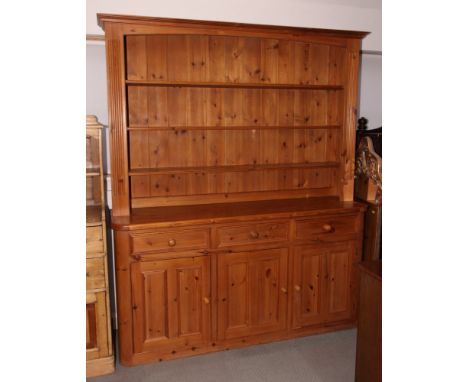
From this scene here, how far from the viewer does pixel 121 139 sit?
2553mm

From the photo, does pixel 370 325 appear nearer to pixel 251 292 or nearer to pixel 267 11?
pixel 251 292

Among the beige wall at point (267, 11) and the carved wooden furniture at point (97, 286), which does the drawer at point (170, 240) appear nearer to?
the carved wooden furniture at point (97, 286)

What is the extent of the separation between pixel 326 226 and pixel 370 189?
50cm

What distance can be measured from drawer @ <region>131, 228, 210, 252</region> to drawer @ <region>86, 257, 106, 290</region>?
0.20m

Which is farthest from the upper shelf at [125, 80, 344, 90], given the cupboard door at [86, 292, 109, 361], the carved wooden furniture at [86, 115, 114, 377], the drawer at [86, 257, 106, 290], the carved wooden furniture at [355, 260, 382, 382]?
the carved wooden furniture at [355, 260, 382, 382]

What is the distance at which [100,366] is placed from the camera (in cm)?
252

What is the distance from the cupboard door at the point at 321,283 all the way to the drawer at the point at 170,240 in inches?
25.7

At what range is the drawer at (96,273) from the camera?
7.94 ft

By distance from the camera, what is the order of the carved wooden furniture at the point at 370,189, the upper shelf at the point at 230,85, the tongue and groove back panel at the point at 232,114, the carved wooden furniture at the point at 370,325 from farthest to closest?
the carved wooden furniture at the point at 370,189, the tongue and groove back panel at the point at 232,114, the upper shelf at the point at 230,85, the carved wooden furniture at the point at 370,325

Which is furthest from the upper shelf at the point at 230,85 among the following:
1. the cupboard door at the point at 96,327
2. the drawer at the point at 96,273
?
the cupboard door at the point at 96,327

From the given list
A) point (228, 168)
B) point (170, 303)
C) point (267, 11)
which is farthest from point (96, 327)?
point (267, 11)

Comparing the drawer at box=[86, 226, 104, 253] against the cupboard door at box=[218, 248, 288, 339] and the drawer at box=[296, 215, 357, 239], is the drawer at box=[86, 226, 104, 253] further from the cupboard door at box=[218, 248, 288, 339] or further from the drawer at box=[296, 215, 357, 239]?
the drawer at box=[296, 215, 357, 239]
